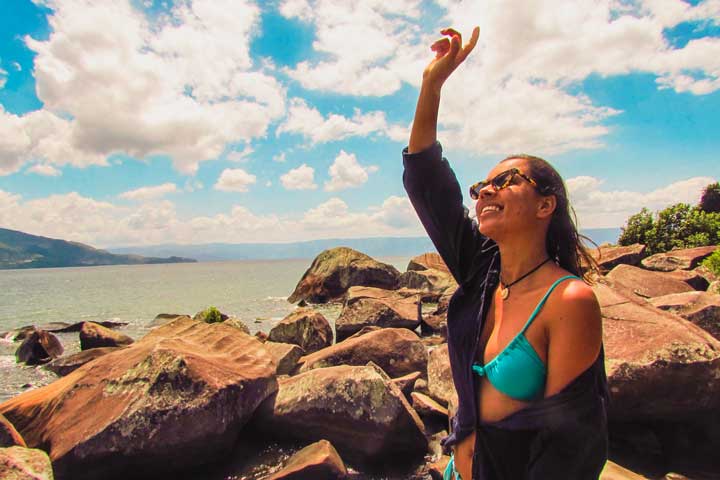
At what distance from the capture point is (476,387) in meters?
1.85

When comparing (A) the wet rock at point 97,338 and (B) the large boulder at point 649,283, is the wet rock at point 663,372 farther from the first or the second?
(A) the wet rock at point 97,338

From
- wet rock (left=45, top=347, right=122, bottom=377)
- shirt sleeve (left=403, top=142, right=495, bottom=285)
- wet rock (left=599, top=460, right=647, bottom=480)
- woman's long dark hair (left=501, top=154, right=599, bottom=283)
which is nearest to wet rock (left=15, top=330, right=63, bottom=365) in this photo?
wet rock (left=45, top=347, right=122, bottom=377)

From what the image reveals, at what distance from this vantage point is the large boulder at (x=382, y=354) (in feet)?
28.7

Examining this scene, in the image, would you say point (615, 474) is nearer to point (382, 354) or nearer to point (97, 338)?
point (382, 354)

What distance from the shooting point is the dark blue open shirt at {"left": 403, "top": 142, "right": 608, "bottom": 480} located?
1.50 meters

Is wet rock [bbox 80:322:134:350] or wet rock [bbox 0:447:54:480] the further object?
wet rock [bbox 80:322:134:350]

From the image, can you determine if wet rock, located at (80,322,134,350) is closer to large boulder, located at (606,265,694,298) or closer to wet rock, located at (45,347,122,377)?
wet rock, located at (45,347,122,377)

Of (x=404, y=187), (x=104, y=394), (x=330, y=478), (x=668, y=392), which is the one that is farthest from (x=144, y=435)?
(x=668, y=392)

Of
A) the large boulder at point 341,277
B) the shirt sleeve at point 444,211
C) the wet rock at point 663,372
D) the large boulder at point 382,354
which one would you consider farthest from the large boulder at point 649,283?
the large boulder at point 341,277

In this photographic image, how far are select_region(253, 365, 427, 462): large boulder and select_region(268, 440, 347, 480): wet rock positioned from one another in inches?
26.9

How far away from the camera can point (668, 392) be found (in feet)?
18.0

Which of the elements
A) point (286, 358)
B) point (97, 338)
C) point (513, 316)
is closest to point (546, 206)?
point (513, 316)

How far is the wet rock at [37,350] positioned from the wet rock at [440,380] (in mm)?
14117

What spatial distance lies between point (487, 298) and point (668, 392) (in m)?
5.02
